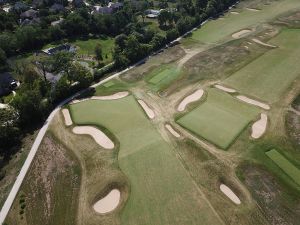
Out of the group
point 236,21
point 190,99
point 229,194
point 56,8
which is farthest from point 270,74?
point 56,8

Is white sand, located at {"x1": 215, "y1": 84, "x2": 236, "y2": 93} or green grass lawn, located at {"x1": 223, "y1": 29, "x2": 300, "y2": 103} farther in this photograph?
white sand, located at {"x1": 215, "y1": 84, "x2": 236, "y2": 93}

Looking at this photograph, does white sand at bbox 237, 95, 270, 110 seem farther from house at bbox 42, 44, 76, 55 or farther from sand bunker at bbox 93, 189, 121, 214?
house at bbox 42, 44, 76, 55

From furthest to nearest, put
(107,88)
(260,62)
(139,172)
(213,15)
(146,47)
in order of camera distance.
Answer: (213,15), (146,47), (260,62), (107,88), (139,172)

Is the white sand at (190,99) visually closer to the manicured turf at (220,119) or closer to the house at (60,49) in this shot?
the manicured turf at (220,119)

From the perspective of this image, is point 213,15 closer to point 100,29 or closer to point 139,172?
point 100,29

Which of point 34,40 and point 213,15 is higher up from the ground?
point 34,40

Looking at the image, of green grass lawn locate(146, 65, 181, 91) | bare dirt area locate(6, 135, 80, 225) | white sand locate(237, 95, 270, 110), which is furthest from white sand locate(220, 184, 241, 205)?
green grass lawn locate(146, 65, 181, 91)

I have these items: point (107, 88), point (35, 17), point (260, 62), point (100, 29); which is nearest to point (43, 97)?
point (107, 88)
